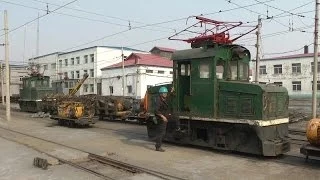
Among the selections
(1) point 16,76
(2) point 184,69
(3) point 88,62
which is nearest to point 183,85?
(2) point 184,69

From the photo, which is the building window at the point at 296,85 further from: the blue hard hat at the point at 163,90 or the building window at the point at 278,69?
the blue hard hat at the point at 163,90

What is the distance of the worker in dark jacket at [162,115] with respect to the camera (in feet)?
42.0

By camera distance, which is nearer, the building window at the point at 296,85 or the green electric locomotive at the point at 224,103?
the green electric locomotive at the point at 224,103

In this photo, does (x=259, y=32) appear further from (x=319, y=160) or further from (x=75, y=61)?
(x=75, y=61)

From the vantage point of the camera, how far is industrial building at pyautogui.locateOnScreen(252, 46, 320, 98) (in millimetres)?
57094

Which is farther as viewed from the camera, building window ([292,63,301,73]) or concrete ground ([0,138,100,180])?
building window ([292,63,301,73])

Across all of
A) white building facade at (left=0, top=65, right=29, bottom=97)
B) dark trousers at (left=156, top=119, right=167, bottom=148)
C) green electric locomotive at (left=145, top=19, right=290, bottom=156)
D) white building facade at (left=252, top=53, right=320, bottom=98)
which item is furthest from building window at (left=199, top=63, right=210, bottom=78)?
white building facade at (left=0, top=65, right=29, bottom=97)

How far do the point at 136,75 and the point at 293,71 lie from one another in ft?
73.4

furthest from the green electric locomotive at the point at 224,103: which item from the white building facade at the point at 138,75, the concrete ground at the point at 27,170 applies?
the white building facade at the point at 138,75

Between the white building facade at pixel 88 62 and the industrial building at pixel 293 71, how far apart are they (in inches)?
877

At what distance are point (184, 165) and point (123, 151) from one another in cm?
294

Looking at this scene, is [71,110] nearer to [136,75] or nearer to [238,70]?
[238,70]

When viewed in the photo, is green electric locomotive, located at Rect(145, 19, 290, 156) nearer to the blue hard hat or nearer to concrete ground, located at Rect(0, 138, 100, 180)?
the blue hard hat

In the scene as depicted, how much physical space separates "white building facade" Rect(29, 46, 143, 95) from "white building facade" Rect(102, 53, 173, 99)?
13.2 ft
